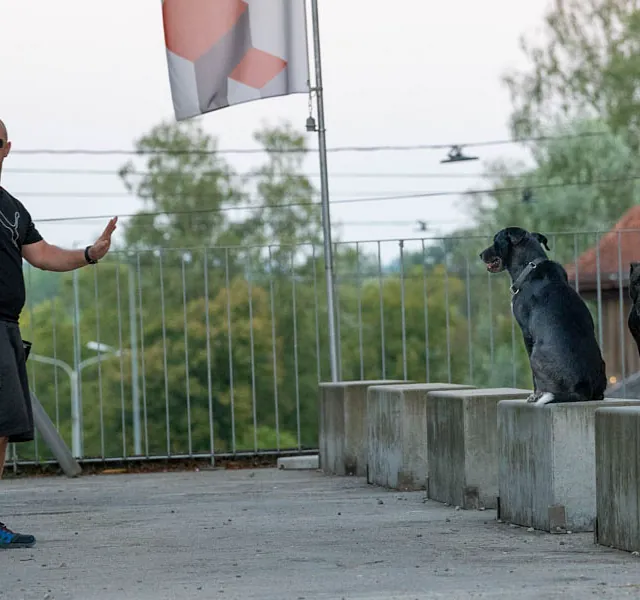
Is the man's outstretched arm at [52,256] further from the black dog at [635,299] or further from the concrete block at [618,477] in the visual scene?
the black dog at [635,299]

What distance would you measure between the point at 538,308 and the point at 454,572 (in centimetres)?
199

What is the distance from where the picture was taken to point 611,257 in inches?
960

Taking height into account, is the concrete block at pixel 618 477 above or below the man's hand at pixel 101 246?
below

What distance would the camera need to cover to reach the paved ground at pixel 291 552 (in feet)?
16.9

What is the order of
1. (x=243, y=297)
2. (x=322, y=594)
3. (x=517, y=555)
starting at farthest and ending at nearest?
(x=243, y=297) → (x=517, y=555) → (x=322, y=594)

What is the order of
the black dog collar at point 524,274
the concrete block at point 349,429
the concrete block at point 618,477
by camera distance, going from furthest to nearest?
1. the concrete block at point 349,429
2. the black dog collar at point 524,274
3. the concrete block at point 618,477

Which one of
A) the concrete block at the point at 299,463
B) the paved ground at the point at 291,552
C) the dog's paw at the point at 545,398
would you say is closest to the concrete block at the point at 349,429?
the concrete block at the point at 299,463

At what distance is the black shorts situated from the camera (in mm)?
6613

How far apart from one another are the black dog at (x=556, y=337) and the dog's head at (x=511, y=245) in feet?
0.67

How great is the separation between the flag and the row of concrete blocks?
2.49 meters

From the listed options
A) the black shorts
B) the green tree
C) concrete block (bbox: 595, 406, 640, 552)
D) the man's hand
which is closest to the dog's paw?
concrete block (bbox: 595, 406, 640, 552)

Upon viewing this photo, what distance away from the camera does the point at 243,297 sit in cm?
3597

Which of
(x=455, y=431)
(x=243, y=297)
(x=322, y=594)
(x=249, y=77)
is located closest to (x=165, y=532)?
(x=455, y=431)

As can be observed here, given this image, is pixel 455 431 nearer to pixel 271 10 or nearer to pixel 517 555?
pixel 517 555
